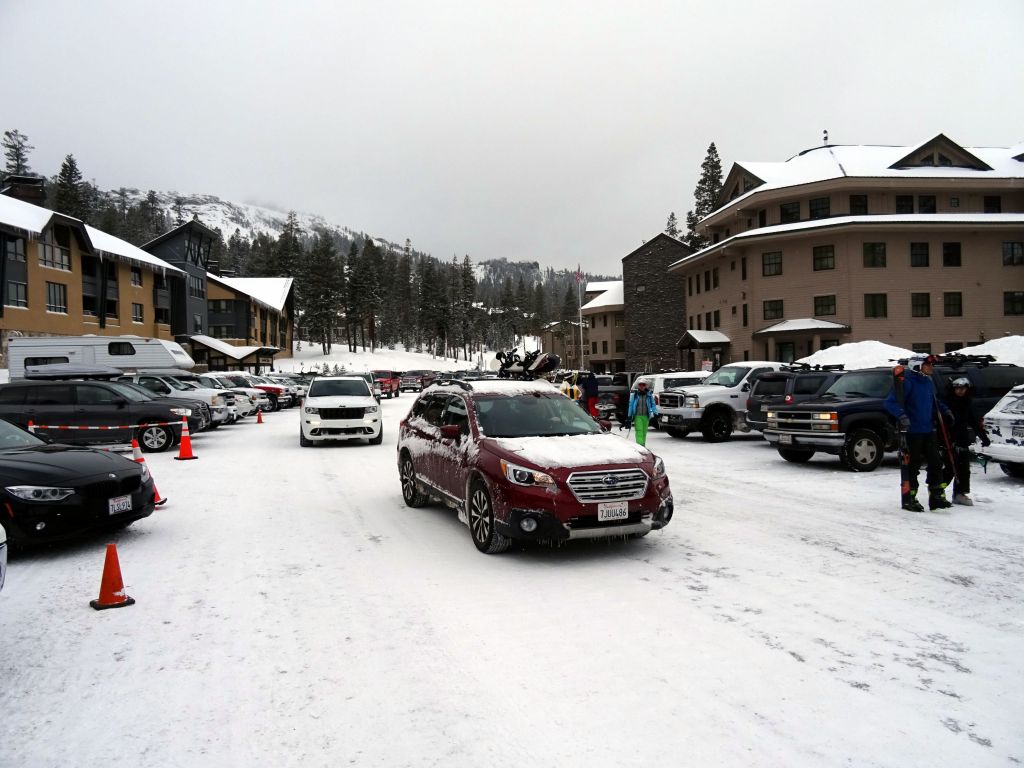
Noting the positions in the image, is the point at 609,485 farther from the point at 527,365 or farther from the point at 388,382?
the point at 388,382

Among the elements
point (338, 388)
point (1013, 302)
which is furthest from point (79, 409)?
point (1013, 302)

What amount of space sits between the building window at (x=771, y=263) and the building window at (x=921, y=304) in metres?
7.15

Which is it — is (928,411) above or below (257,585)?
above

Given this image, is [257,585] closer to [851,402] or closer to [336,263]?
[851,402]

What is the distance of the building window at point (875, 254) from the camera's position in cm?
3884

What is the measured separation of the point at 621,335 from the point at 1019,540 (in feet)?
216

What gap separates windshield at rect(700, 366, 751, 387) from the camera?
64.1ft

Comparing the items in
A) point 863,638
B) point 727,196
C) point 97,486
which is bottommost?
point 863,638

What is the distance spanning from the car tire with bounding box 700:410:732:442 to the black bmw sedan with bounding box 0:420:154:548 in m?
14.4

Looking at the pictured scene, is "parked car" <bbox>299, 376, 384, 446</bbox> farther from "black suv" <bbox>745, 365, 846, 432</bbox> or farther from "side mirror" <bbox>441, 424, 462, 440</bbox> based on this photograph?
"side mirror" <bbox>441, 424, 462, 440</bbox>

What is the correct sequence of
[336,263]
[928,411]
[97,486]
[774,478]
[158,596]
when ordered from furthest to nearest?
[336,263] < [774,478] < [928,411] < [97,486] < [158,596]

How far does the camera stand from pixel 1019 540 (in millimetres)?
7422

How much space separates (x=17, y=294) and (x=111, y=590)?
135 feet

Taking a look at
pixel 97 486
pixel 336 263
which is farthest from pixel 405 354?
pixel 97 486
